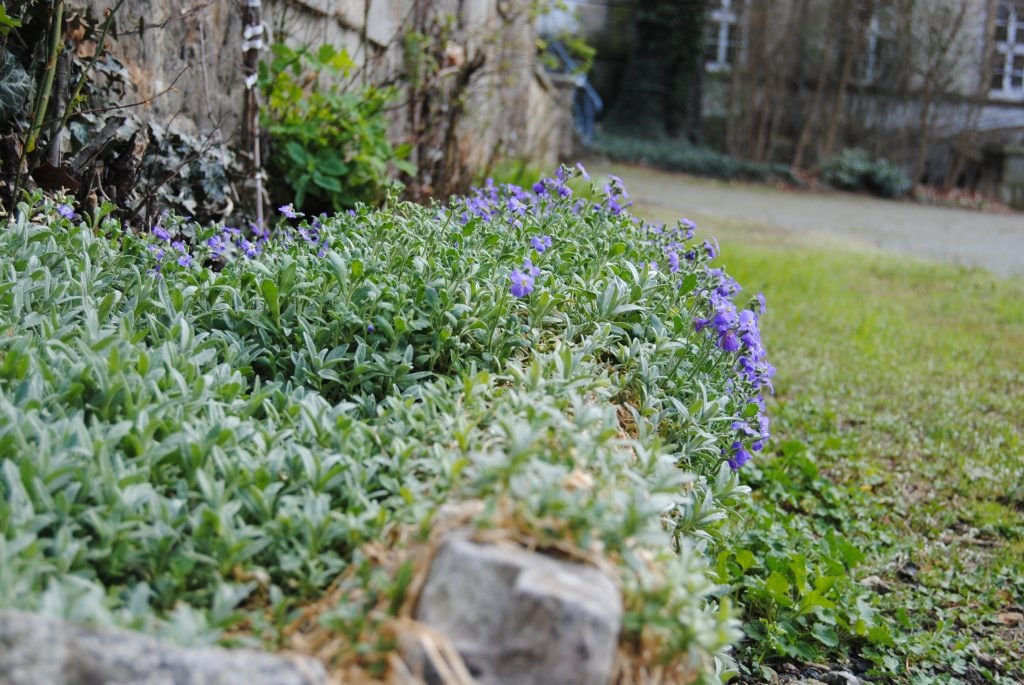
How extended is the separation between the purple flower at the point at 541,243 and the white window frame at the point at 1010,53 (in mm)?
19255

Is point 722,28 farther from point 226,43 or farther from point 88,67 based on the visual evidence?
point 88,67

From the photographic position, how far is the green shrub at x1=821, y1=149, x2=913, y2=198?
1825cm

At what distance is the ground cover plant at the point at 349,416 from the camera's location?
160 centimetres

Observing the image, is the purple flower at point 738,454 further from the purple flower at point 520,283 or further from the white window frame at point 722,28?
the white window frame at point 722,28

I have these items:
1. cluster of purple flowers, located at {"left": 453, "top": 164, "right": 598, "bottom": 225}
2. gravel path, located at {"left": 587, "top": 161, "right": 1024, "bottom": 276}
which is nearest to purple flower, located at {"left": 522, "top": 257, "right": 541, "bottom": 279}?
cluster of purple flowers, located at {"left": 453, "top": 164, "right": 598, "bottom": 225}

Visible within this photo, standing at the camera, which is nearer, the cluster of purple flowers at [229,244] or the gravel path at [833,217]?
the cluster of purple flowers at [229,244]

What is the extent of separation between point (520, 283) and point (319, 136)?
2698 millimetres

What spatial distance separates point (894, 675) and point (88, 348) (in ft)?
7.53

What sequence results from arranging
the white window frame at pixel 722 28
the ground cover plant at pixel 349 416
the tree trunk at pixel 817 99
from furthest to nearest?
the white window frame at pixel 722 28 < the tree trunk at pixel 817 99 < the ground cover plant at pixel 349 416

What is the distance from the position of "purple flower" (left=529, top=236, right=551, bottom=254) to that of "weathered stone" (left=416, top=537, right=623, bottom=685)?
169 cm

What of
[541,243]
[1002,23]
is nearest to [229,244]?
[541,243]

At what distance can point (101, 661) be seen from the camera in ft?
4.25

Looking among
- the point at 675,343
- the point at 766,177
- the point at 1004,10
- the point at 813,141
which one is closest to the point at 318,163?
the point at 675,343

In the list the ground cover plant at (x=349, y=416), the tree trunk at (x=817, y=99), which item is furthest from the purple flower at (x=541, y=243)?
the tree trunk at (x=817, y=99)
